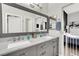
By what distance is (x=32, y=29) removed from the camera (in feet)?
6.71

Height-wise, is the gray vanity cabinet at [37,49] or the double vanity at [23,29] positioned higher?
the double vanity at [23,29]

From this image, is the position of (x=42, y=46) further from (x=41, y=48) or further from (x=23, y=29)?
(x=23, y=29)

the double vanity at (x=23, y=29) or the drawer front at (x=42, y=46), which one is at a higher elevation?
the double vanity at (x=23, y=29)

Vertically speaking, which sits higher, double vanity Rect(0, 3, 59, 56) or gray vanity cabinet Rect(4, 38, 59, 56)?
double vanity Rect(0, 3, 59, 56)

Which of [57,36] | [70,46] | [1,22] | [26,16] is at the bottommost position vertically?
[70,46]

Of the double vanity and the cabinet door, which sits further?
the cabinet door

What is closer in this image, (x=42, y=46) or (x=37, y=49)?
(x=37, y=49)

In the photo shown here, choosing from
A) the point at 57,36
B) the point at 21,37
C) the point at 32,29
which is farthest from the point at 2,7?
the point at 57,36

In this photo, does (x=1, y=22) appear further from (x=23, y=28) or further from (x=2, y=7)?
(x=23, y=28)

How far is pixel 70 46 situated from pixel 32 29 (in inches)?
38.8

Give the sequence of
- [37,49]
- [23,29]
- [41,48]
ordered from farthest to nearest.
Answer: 1. [23,29]
2. [41,48]
3. [37,49]

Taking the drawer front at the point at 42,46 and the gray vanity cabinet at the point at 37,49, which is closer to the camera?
the gray vanity cabinet at the point at 37,49

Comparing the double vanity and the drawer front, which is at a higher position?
the double vanity

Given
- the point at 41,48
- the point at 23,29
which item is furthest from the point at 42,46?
the point at 23,29
